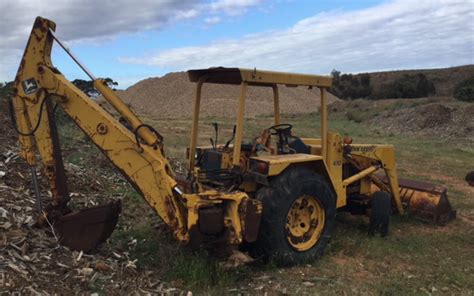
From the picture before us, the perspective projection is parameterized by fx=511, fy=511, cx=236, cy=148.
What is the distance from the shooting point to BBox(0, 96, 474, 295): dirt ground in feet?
15.7

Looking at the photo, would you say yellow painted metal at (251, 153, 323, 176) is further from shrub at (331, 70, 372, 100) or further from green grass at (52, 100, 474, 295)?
shrub at (331, 70, 372, 100)

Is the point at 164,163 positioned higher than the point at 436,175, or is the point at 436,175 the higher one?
the point at 164,163

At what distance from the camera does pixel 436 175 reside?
1326 centimetres

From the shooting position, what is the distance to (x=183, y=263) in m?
5.43

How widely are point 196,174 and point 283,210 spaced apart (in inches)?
50.4

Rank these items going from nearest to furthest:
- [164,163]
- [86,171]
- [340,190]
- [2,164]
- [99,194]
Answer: [164,163]
[340,190]
[2,164]
[99,194]
[86,171]

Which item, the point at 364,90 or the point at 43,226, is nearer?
A: the point at 43,226

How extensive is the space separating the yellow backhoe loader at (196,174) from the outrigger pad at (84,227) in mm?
10

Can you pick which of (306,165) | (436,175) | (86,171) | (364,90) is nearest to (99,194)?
(86,171)

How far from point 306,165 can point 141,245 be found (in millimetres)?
2205

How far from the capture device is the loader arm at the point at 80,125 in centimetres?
517

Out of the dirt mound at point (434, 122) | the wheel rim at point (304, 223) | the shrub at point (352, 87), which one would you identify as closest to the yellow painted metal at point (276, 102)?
the wheel rim at point (304, 223)

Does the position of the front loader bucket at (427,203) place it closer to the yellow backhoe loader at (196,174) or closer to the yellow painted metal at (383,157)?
the yellow painted metal at (383,157)

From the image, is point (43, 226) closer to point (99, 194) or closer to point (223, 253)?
point (223, 253)
